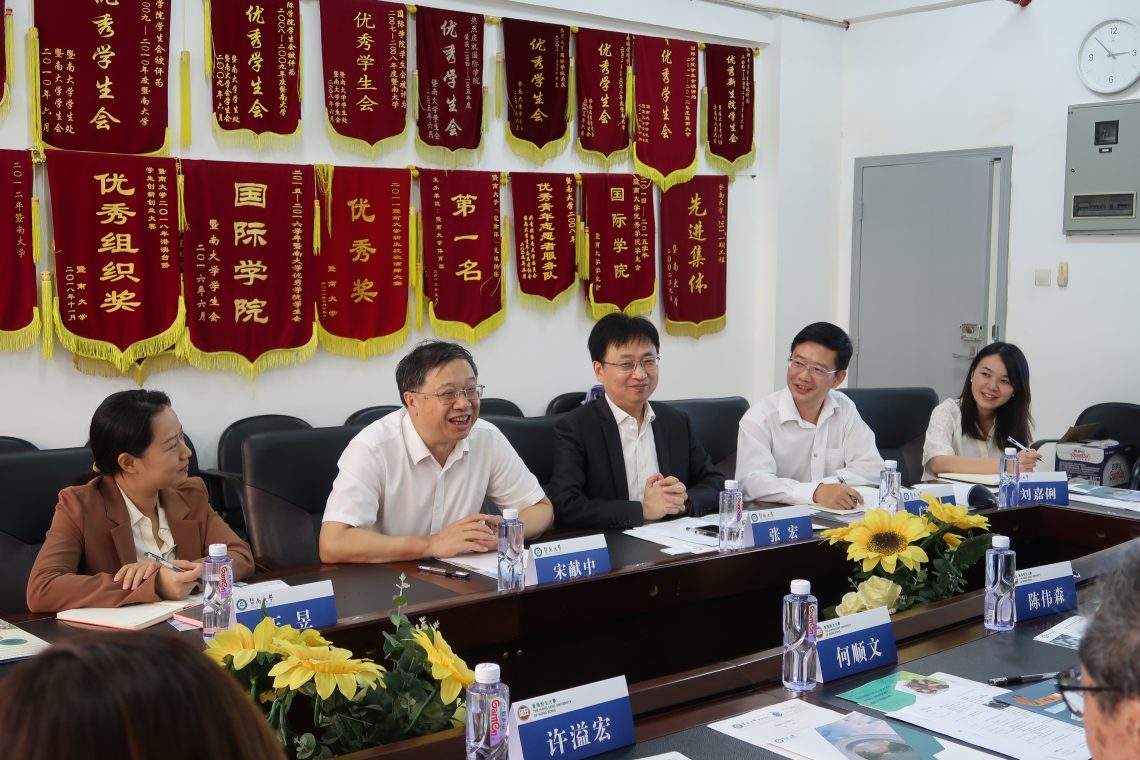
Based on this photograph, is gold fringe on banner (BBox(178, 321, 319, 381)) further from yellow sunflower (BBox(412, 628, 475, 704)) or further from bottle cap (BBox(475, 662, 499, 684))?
bottle cap (BBox(475, 662, 499, 684))

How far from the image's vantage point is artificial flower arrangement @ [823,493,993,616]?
79.3 inches

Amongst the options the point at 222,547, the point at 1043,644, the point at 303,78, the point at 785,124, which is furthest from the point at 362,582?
the point at 785,124

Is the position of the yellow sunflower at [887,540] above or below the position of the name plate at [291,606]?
above

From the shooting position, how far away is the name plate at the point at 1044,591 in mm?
1988

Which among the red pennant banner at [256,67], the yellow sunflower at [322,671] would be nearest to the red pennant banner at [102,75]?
the red pennant banner at [256,67]

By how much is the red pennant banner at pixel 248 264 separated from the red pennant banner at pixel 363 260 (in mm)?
74

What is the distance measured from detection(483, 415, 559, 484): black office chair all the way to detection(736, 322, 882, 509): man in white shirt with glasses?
0.60 meters

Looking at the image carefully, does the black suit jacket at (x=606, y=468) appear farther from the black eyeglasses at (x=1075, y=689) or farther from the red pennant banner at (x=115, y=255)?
the black eyeglasses at (x=1075, y=689)

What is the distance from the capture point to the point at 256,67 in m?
4.16

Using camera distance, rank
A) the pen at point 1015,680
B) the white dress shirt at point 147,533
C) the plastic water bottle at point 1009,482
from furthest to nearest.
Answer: the plastic water bottle at point 1009,482
the white dress shirt at point 147,533
the pen at point 1015,680

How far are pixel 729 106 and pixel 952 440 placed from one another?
2448mm

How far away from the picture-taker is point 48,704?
2.05ft

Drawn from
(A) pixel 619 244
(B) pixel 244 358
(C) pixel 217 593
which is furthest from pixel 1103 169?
(C) pixel 217 593

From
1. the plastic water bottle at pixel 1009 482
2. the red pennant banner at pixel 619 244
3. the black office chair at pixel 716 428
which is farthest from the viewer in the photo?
the red pennant banner at pixel 619 244
